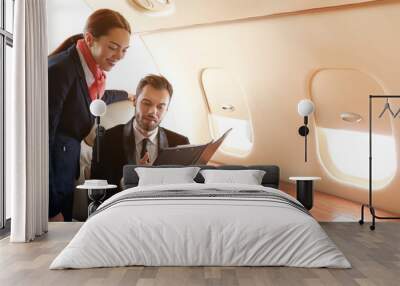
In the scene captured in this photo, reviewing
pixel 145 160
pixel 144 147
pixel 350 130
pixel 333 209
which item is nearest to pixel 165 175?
pixel 145 160

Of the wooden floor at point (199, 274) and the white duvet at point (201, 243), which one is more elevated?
the white duvet at point (201, 243)

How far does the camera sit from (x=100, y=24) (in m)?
7.60

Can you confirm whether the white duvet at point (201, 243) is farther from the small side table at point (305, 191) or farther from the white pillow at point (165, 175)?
the small side table at point (305, 191)

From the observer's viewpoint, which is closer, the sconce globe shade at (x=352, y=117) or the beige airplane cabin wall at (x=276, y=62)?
the beige airplane cabin wall at (x=276, y=62)

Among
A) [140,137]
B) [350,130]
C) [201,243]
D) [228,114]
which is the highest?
[228,114]

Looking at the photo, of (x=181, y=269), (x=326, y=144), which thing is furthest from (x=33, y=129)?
(x=326, y=144)

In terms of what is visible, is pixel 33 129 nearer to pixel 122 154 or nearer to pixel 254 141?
pixel 122 154

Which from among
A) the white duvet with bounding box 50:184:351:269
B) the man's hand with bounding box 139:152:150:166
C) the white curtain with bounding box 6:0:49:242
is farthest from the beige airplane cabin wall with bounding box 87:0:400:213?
the white duvet with bounding box 50:184:351:269

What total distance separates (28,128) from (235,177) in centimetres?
255

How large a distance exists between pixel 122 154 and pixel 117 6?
1.95 metres

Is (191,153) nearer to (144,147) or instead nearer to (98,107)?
(144,147)

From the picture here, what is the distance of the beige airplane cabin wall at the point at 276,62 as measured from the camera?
6.97m

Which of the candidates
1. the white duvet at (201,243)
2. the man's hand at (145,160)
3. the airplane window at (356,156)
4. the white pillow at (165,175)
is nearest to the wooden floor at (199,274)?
the white duvet at (201,243)

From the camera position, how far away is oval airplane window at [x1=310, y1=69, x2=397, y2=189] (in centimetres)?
734
